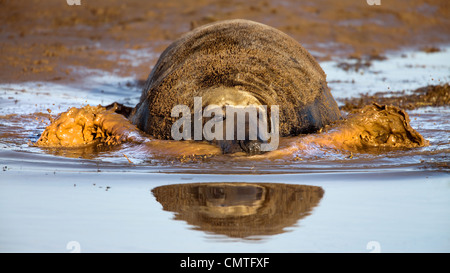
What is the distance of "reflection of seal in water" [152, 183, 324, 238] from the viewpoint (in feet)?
12.5

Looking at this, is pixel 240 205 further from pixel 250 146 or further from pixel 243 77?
pixel 243 77

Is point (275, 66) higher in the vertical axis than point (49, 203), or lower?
higher

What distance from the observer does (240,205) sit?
4.15m

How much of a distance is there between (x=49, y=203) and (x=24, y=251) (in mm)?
884

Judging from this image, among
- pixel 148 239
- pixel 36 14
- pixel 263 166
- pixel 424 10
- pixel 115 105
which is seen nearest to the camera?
pixel 148 239

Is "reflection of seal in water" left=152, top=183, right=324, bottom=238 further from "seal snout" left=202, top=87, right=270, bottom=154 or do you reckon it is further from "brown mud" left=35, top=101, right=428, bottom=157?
"brown mud" left=35, top=101, right=428, bottom=157

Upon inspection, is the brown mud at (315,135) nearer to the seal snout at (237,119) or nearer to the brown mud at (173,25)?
the seal snout at (237,119)

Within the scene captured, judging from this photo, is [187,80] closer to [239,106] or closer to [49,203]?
[239,106]

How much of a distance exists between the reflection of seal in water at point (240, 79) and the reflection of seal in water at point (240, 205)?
1100 millimetres

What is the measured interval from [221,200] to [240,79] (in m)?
1.68

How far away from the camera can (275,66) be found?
5.98 metres

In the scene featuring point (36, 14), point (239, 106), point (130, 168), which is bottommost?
point (130, 168)

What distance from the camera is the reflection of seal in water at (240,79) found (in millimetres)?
5746
